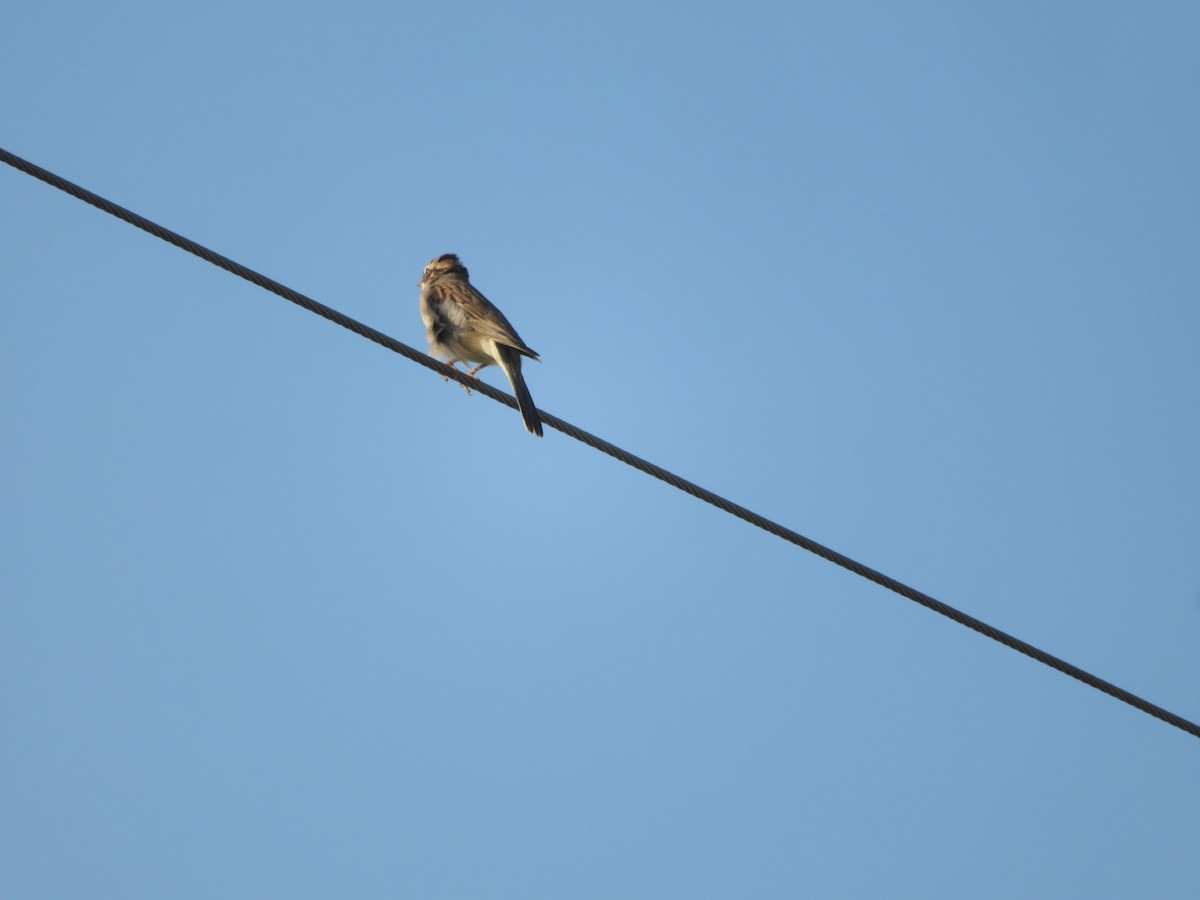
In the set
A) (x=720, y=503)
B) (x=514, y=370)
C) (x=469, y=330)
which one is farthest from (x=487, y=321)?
(x=720, y=503)

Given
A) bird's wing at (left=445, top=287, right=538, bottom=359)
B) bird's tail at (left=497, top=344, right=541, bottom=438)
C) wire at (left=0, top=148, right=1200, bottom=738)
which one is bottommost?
wire at (left=0, top=148, right=1200, bottom=738)

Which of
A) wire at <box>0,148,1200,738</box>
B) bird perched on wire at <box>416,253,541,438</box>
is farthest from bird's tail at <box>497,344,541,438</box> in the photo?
wire at <box>0,148,1200,738</box>

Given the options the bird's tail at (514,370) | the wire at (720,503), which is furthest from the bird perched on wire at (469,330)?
the wire at (720,503)

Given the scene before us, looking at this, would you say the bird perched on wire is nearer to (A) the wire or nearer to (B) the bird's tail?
(B) the bird's tail

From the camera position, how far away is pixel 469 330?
12430 mm

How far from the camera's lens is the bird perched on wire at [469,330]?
38.5 feet

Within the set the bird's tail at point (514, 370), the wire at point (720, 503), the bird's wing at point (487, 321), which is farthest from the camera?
the bird's wing at point (487, 321)

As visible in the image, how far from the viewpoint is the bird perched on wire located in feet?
38.5

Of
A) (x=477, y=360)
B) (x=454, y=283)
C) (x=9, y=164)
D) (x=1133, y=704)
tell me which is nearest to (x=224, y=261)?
(x=9, y=164)

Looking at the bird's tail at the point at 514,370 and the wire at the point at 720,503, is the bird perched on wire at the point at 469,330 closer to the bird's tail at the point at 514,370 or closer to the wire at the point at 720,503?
the bird's tail at the point at 514,370

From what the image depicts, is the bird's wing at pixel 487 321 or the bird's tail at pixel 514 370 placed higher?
the bird's wing at pixel 487 321

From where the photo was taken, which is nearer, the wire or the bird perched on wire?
the wire

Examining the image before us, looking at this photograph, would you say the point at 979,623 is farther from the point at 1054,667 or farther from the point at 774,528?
the point at 774,528

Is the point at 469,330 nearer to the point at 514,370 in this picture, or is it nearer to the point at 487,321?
the point at 487,321
